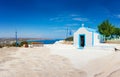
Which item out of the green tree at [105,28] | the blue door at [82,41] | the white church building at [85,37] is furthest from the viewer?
the green tree at [105,28]

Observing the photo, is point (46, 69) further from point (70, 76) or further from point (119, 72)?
point (119, 72)

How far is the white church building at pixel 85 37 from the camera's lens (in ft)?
84.8

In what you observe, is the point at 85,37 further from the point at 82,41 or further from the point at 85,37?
the point at 82,41

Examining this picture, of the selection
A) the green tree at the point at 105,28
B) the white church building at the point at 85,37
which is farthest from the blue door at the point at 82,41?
the green tree at the point at 105,28

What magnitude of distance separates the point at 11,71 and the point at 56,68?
293 centimetres

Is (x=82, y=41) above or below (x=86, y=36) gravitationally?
below

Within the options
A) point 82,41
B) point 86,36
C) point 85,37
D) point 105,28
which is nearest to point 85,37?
point 85,37

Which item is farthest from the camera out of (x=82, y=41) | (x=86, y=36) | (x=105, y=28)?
(x=105, y=28)

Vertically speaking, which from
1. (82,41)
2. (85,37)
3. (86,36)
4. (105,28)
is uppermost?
(105,28)

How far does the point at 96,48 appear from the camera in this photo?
77.6ft

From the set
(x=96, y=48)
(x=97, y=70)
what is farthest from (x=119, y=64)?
(x=96, y=48)

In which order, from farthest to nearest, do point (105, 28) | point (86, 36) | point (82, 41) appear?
point (105, 28) → point (82, 41) → point (86, 36)

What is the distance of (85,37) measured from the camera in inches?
1035

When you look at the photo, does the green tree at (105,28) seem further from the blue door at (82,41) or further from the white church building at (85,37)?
the blue door at (82,41)
